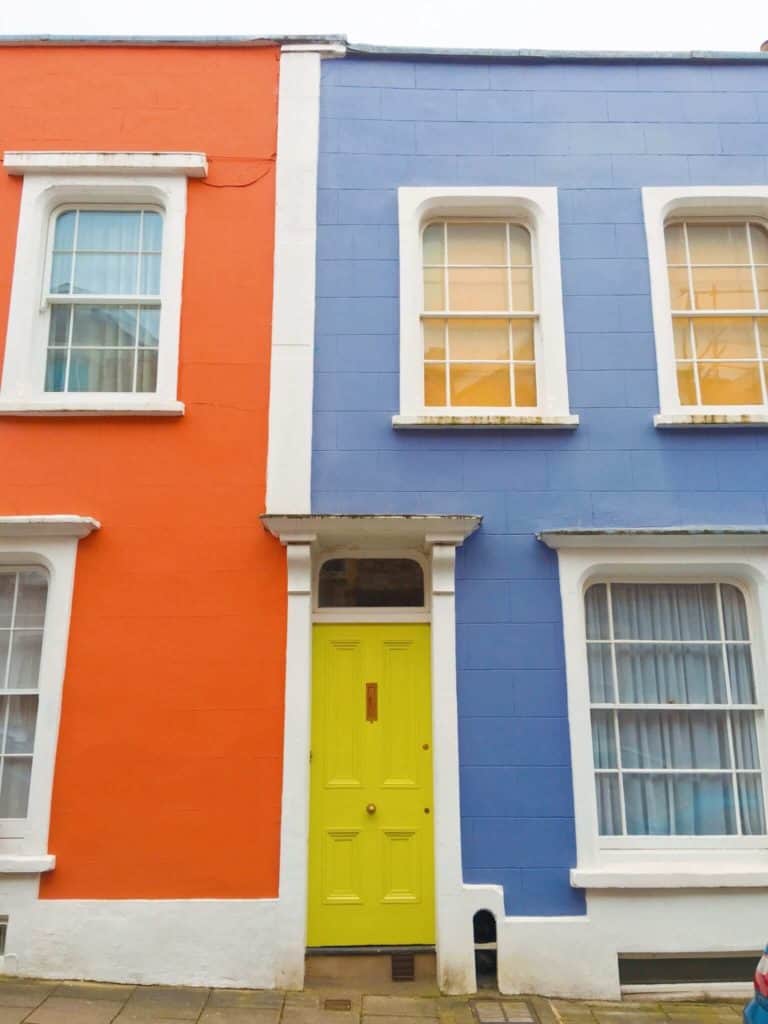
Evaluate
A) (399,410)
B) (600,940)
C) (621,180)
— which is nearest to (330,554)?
(399,410)

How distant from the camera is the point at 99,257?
7242 mm

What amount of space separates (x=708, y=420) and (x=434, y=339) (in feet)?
7.95

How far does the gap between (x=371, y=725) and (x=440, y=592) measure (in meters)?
1.20

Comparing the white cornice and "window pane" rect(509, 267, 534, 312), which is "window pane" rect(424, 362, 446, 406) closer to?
"window pane" rect(509, 267, 534, 312)

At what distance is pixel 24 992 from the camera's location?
544 centimetres

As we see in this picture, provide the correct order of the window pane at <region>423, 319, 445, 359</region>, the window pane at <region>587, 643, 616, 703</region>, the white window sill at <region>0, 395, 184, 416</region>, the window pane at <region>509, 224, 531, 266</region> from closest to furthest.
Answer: the window pane at <region>587, 643, 616, 703</region>
the white window sill at <region>0, 395, 184, 416</region>
the window pane at <region>423, 319, 445, 359</region>
the window pane at <region>509, 224, 531, 266</region>

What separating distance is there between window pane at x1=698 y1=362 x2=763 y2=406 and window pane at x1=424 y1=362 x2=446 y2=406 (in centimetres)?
227

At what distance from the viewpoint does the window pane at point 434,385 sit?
7.00 m

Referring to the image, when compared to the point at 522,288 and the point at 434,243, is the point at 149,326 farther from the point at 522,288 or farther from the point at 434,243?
the point at 522,288

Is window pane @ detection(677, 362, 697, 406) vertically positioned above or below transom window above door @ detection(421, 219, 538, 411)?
below

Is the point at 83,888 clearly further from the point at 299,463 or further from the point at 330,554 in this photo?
the point at 299,463

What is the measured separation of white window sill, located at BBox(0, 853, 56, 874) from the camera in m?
5.75

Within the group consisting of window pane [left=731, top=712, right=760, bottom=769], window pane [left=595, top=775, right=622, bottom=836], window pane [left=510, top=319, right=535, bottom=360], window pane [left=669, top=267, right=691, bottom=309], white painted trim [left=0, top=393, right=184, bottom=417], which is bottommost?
window pane [left=595, top=775, right=622, bottom=836]

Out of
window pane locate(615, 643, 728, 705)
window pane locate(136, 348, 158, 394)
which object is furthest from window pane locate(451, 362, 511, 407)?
window pane locate(136, 348, 158, 394)
